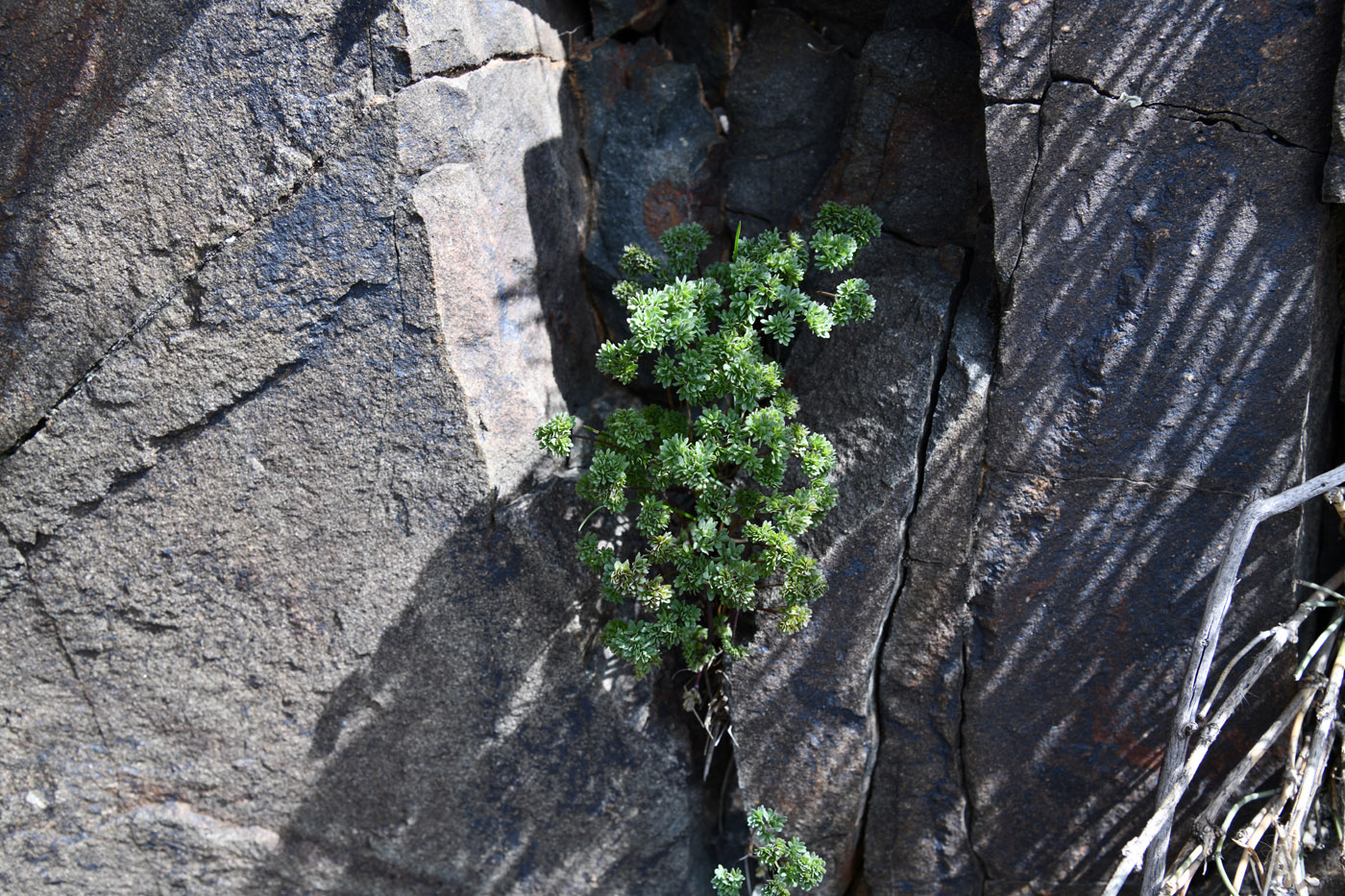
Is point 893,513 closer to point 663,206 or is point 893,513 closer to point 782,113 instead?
point 663,206

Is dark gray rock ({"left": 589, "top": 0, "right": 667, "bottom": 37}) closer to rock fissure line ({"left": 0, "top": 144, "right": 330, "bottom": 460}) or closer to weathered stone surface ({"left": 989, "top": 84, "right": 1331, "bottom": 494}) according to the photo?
rock fissure line ({"left": 0, "top": 144, "right": 330, "bottom": 460})

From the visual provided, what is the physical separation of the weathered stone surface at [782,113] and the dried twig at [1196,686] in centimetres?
138

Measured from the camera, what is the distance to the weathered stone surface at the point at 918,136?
2342 millimetres

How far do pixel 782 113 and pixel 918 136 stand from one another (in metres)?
0.43

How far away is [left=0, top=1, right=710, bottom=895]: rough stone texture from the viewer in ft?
7.09

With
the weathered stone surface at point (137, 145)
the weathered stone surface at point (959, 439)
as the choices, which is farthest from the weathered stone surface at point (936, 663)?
the weathered stone surface at point (137, 145)

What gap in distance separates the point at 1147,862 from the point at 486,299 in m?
2.14

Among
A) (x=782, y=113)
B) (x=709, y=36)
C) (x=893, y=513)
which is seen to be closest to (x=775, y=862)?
(x=893, y=513)

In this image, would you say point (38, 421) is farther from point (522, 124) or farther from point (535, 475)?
point (522, 124)

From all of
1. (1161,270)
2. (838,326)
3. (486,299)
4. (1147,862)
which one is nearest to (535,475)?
(486,299)

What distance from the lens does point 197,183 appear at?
7.13ft

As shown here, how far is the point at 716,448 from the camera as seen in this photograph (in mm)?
2129

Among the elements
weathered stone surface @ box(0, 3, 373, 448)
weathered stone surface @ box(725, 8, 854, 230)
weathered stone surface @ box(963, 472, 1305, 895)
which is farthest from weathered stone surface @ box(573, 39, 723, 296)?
weathered stone surface @ box(963, 472, 1305, 895)

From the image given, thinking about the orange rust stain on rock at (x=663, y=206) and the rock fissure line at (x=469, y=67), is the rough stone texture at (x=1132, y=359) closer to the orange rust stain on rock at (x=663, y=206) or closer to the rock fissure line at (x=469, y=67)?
the orange rust stain on rock at (x=663, y=206)
